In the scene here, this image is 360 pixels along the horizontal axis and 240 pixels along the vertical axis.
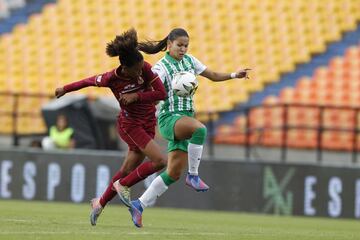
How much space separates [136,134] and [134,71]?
690 mm

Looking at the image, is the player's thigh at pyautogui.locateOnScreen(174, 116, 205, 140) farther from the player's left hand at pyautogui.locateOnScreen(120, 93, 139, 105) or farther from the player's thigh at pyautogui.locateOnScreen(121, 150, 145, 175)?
the player's left hand at pyautogui.locateOnScreen(120, 93, 139, 105)

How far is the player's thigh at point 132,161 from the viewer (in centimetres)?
1100

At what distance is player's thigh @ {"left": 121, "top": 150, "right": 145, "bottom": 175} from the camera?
11000 mm

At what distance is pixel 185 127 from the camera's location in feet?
36.7

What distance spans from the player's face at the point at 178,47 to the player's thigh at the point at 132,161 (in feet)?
3.76

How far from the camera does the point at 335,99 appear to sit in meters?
21.6

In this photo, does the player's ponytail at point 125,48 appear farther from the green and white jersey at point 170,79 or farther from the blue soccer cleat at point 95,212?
the blue soccer cleat at point 95,212

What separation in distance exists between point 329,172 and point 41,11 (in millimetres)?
10688

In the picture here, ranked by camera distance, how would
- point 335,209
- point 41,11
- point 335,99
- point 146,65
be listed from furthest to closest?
1. point 41,11
2. point 335,99
3. point 335,209
4. point 146,65

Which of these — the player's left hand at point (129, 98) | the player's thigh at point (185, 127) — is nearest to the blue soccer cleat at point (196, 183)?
the player's thigh at point (185, 127)

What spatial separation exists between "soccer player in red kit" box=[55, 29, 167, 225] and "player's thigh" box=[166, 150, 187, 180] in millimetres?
273

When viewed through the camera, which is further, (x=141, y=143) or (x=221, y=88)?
(x=221, y=88)

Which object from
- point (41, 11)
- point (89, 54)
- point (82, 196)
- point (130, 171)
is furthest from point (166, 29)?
point (130, 171)

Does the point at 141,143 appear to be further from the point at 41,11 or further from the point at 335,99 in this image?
the point at 41,11
